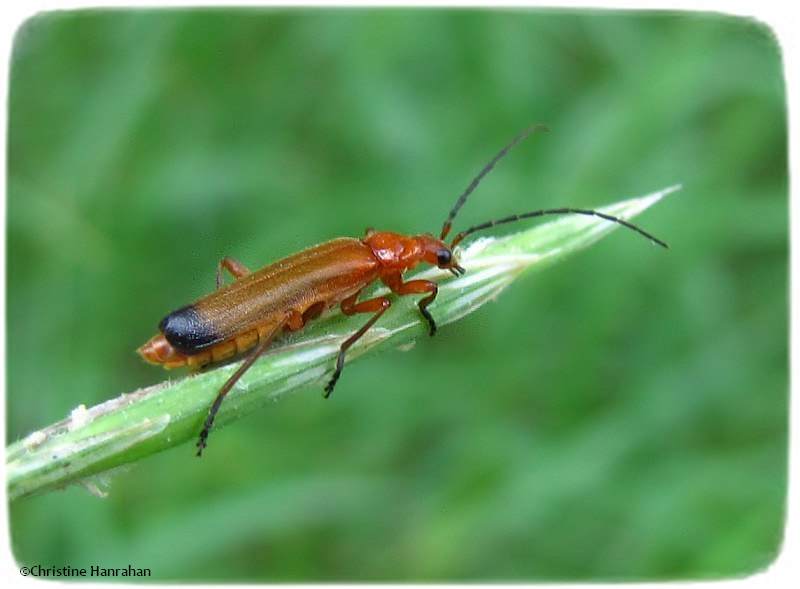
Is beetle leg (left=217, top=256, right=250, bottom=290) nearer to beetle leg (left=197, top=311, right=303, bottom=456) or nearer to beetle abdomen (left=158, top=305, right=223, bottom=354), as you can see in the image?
beetle abdomen (left=158, top=305, right=223, bottom=354)

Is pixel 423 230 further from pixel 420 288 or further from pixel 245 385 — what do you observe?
pixel 245 385

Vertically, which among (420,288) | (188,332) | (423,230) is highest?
(188,332)

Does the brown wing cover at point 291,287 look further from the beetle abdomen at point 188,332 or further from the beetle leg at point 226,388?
the beetle leg at point 226,388

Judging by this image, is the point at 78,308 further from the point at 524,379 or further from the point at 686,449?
the point at 686,449

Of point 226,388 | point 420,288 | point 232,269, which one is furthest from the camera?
point 232,269

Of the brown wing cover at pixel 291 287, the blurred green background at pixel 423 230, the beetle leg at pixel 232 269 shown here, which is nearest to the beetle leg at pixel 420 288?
the brown wing cover at pixel 291 287

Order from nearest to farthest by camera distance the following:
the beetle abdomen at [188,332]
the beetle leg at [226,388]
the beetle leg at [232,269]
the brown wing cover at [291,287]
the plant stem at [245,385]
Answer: the plant stem at [245,385]
the beetle leg at [226,388]
the beetle abdomen at [188,332]
the brown wing cover at [291,287]
the beetle leg at [232,269]

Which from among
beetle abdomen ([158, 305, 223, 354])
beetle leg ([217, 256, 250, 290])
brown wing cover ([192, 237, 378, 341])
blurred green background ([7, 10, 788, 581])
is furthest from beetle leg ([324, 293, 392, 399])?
blurred green background ([7, 10, 788, 581])

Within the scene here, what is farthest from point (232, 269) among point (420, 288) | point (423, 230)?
point (423, 230)
